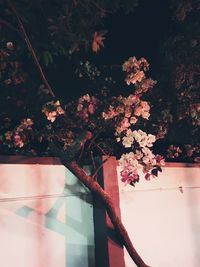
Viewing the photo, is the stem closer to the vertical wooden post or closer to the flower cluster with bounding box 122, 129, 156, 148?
the vertical wooden post

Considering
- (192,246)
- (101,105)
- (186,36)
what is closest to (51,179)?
(101,105)

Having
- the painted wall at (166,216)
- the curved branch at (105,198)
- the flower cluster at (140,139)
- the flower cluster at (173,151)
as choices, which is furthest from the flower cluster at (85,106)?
the flower cluster at (173,151)

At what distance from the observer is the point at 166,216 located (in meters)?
7.47

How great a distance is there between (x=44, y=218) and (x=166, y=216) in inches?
119

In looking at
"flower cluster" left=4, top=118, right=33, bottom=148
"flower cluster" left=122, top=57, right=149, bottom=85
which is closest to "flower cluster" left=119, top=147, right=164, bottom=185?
"flower cluster" left=122, top=57, right=149, bottom=85

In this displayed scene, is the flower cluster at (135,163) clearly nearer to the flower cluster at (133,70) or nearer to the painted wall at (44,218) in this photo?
the painted wall at (44,218)

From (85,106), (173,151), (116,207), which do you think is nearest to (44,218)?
(116,207)

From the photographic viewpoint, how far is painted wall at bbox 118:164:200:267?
6840mm

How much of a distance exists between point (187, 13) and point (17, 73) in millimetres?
4181

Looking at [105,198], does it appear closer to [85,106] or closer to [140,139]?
[140,139]

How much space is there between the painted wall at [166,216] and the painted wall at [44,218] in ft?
3.24

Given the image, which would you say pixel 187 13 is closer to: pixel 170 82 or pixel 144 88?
pixel 170 82

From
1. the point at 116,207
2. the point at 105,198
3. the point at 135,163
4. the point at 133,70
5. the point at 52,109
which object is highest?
the point at 133,70

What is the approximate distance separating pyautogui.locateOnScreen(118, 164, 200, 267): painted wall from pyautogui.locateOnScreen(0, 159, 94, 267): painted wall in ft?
3.24
